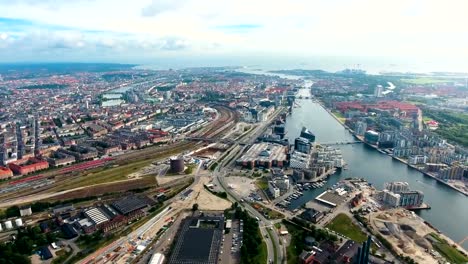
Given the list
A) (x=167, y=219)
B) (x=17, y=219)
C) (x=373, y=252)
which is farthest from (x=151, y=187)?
(x=373, y=252)

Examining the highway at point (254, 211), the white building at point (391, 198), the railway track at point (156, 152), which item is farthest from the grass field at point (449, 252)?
the railway track at point (156, 152)

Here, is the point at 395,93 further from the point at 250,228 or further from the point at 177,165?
the point at 250,228

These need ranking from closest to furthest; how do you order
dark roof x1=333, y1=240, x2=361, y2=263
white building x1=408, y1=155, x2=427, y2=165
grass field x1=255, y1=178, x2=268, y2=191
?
dark roof x1=333, y1=240, x2=361, y2=263 < grass field x1=255, y1=178, x2=268, y2=191 < white building x1=408, y1=155, x2=427, y2=165

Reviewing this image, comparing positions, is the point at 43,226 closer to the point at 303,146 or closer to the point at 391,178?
the point at 303,146

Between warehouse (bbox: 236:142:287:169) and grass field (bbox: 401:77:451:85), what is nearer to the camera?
warehouse (bbox: 236:142:287:169)

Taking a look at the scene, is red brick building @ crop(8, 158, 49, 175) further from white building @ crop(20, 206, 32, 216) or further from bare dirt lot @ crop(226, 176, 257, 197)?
bare dirt lot @ crop(226, 176, 257, 197)

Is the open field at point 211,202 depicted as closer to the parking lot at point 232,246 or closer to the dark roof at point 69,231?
the parking lot at point 232,246

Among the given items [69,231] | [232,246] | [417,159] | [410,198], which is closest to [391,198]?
[410,198]

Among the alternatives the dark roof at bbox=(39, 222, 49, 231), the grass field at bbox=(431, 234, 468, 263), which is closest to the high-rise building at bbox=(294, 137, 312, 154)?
the grass field at bbox=(431, 234, 468, 263)
